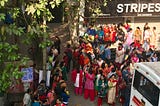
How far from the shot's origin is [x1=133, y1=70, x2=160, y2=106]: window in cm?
1179

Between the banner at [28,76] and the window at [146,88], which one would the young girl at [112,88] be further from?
the banner at [28,76]

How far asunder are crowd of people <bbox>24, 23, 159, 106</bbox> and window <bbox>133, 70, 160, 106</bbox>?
1463 mm

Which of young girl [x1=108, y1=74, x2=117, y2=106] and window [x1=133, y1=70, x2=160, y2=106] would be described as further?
young girl [x1=108, y1=74, x2=117, y2=106]

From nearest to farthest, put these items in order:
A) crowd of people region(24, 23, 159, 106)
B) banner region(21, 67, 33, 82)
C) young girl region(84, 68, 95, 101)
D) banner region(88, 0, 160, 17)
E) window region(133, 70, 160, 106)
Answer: window region(133, 70, 160, 106), crowd of people region(24, 23, 159, 106), banner region(21, 67, 33, 82), young girl region(84, 68, 95, 101), banner region(88, 0, 160, 17)

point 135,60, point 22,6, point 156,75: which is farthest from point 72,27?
point 156,75

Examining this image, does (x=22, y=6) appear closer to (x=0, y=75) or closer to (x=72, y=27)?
(x=0, y=75)

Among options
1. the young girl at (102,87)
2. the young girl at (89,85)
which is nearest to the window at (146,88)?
the young girl at (102,87)

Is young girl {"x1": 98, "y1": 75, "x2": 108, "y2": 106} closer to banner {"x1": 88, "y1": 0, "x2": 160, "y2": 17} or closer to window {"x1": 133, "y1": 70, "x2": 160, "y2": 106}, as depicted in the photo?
window {"x1": 133, "y1": 70, "x2": 160, "y2": 106}

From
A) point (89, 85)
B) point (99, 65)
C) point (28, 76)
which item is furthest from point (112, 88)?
point (28, 76)

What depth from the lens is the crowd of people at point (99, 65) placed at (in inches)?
560

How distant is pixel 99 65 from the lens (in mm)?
16234

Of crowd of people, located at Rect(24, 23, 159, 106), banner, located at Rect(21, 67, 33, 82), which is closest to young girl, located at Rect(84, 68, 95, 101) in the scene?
Result: crowd of people, located at Rect(24, 23, 159, 106)

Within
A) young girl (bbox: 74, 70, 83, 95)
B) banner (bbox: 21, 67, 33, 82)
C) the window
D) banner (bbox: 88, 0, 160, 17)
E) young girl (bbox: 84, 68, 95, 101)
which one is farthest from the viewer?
banner (bbox: 88, 0, 160, 17)

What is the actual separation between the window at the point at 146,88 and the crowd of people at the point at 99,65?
146cm
